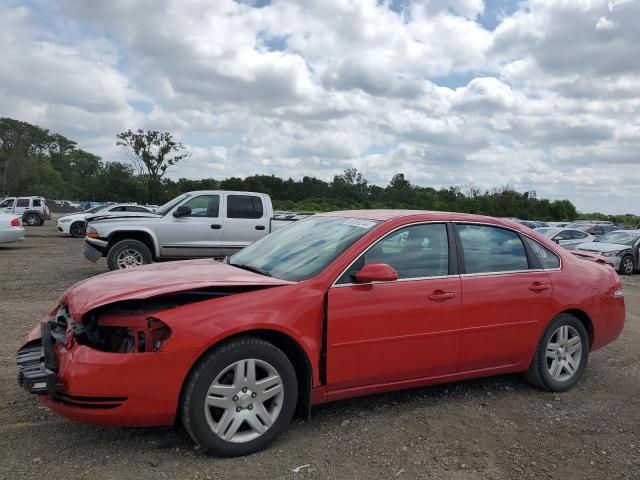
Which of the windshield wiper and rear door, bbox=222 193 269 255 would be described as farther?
rear door, bbox=222 193 269 255

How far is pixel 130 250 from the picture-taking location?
427 inches

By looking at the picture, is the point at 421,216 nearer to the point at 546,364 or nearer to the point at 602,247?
the point at 546,364

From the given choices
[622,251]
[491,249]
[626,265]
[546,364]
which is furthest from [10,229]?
[626,265]

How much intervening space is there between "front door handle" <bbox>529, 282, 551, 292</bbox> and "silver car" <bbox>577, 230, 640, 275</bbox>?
13452 mm

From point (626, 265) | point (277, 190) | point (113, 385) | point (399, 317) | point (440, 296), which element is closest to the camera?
point (113, 385)

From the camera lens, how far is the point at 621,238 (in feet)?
59.1

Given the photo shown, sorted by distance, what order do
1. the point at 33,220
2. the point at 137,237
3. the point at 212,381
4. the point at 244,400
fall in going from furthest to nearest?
the point at 33,220 → the point at 137,237 → the point at 244,400 → the point at 212,381

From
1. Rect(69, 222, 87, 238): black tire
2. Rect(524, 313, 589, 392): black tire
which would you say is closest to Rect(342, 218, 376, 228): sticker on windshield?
Rect(524, 313, 589, 392): black tire

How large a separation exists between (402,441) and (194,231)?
26.8ft

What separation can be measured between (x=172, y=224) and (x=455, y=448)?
851 cm

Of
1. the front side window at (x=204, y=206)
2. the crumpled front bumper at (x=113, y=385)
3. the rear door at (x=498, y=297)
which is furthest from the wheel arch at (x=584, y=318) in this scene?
the front side window at (x=204, y=206)

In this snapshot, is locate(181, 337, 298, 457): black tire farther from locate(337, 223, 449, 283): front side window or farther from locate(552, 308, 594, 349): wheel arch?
locate(552, 308, 594, 349): wheel arch

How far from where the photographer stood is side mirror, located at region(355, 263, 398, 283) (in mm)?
3711

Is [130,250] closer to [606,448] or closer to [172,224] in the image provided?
[172,224]
